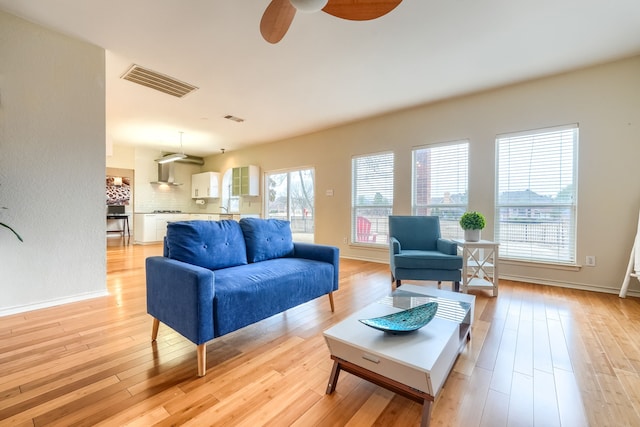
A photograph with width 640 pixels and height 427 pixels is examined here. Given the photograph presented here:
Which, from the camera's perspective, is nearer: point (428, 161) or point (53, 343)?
point (53, 343)

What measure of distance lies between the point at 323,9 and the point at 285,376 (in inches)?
85.5

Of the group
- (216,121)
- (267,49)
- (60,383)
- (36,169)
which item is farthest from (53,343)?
(216,121)

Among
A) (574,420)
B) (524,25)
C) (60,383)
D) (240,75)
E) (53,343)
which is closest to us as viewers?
(574,420)

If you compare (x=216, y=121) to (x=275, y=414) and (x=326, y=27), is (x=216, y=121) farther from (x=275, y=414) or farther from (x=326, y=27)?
(x=275, y=414)

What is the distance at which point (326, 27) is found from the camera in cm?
252

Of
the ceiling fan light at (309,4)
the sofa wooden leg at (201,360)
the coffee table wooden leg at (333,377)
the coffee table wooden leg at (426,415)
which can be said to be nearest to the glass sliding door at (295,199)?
the ceiling fan light at (309,4)

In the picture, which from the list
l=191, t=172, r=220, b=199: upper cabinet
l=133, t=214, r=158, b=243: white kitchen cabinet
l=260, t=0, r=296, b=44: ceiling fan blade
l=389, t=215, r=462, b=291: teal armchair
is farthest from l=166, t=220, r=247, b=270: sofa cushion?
l=191, t=172, r=220, b=199: upper cabinet

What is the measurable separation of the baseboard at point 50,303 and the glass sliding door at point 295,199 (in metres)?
3.91

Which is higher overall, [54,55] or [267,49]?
[267,49]

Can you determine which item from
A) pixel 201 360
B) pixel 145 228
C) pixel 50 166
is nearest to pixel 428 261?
pixel 201 360

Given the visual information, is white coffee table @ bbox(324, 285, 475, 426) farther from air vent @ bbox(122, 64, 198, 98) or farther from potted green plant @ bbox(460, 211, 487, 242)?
air vent @ bbox(122, 64, 198, 98)

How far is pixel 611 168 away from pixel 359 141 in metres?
3.44

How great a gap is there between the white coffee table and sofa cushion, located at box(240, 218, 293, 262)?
1.18 metres

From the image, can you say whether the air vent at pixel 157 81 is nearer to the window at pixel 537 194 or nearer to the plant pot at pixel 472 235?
the plant pot at pixel 472 235
